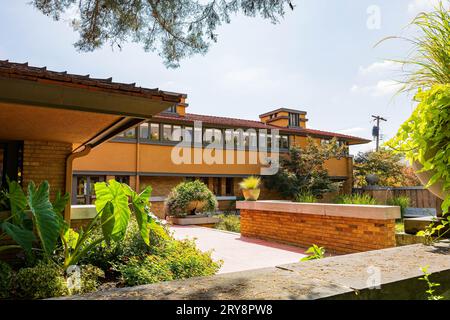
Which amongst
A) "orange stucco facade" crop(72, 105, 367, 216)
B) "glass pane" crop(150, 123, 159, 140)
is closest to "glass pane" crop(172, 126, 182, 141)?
"orange stucco facade" crop(72, 105, 367, 216)

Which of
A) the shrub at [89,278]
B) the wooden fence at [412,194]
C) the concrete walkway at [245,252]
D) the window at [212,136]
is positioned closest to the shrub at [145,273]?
the shrub at [89,278]

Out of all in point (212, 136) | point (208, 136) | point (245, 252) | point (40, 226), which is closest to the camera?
point (40, 226)

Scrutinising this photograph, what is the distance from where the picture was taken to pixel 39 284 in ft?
11.2

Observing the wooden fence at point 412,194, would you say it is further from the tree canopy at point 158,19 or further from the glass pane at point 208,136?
the tree canopy at point 158,19

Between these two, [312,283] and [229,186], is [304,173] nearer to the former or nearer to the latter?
[229,186]

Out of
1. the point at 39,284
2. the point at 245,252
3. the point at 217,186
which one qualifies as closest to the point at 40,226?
the point at 39,284

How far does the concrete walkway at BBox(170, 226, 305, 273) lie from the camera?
6.29 metres

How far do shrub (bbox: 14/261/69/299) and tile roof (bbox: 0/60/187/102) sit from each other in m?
2.06

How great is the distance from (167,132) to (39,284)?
52.0 ft

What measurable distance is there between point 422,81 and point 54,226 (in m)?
3.35

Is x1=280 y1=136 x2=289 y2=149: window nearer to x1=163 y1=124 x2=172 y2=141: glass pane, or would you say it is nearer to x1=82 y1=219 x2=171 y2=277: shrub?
x1=163 y1=124 x2=172 y2=141: glass pane

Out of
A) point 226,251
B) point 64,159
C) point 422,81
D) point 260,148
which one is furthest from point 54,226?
point 260,148

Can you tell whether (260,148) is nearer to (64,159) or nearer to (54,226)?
(64,159)

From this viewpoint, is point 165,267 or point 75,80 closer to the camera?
point 75,80
